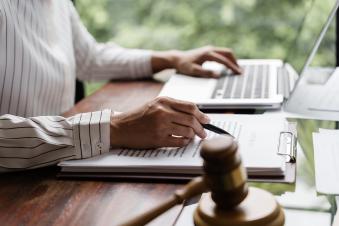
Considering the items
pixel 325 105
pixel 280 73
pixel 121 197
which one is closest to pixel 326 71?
pixel 280 73

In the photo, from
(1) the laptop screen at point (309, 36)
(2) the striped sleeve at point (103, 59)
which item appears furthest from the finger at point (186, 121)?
(2) the striped sleeve at point (103, 59)

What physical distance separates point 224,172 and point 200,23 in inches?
79.7

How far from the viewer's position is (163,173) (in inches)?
38.3

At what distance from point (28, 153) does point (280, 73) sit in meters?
0.78

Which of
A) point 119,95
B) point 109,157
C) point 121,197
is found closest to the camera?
point 121,197

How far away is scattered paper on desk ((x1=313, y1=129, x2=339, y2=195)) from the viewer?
892 millimetres

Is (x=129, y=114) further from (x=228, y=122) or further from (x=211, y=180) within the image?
(x=211, y=180)

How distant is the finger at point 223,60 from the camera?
5.04ft

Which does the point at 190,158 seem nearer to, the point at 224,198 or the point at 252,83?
the point at 224,198

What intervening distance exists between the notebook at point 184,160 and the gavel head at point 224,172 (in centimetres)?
22

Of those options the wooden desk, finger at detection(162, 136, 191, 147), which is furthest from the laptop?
the wooden desk

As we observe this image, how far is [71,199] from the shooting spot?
36.8 inches

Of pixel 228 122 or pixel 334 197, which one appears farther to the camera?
pixel 228 122

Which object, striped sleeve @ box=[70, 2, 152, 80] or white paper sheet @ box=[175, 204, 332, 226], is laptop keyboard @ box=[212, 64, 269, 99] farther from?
white paper sheet @ box=[175, 204, 332, 226]
